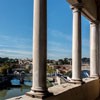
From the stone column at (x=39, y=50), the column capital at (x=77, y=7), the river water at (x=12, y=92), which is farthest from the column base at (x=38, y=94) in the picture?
the river water at (x=12, y=92)

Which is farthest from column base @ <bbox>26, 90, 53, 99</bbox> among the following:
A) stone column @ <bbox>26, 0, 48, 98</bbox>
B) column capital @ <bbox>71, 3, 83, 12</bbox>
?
column capital @ <bbox>71, 3, 83, 12</bbox>

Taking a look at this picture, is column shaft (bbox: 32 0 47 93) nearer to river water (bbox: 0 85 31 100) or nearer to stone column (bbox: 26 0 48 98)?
stone column (bbox: 26 0 48 98)

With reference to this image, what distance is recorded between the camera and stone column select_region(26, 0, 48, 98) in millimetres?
6969

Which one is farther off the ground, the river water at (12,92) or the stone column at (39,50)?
the stone column at (39,50)

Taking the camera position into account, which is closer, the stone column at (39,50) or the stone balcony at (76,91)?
the stone column at (39,50)

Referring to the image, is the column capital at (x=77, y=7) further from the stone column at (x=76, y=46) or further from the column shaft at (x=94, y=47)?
the column shaft at (x=94, y=47)

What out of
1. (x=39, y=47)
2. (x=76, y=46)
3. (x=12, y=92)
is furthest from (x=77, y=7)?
(x=12, y=92)

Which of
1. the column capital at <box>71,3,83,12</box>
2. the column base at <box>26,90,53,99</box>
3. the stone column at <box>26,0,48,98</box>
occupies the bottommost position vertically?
the column base at <box>26,90,53,99</box>

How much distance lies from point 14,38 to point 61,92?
80.6 metres

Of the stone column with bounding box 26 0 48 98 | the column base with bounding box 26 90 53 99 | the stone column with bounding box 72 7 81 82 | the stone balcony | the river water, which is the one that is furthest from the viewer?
the river water

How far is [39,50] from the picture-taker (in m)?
7.03

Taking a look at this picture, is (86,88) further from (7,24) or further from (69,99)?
(7,24)

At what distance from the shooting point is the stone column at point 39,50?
6969 millimetres

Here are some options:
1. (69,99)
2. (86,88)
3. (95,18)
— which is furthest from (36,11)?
(95,18)
